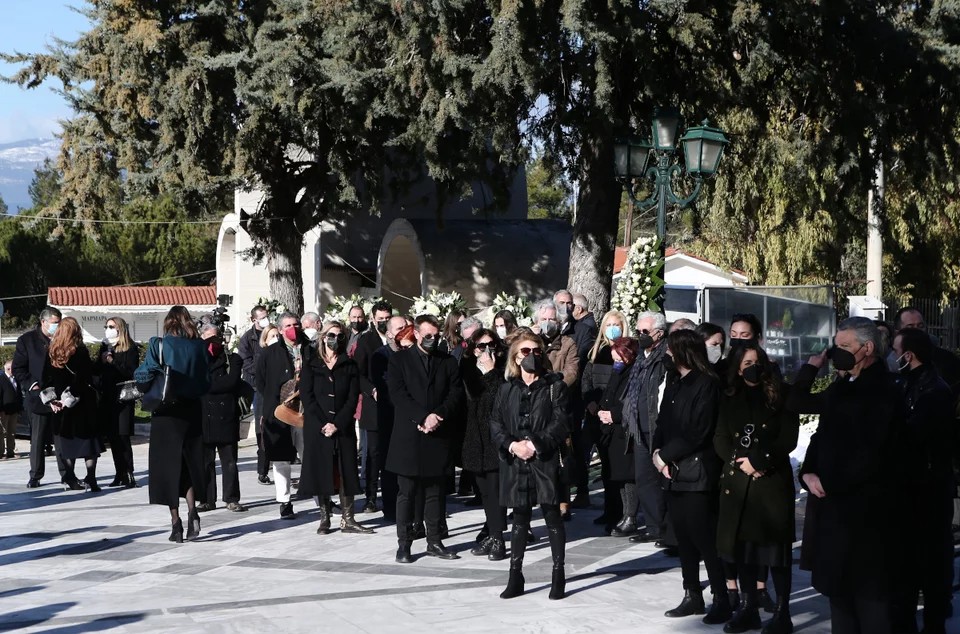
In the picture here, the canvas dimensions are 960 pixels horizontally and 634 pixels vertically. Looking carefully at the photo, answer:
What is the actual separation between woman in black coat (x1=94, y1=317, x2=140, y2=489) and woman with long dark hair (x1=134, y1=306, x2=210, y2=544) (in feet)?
11.6

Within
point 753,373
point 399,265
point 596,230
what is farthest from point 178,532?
point 399,265

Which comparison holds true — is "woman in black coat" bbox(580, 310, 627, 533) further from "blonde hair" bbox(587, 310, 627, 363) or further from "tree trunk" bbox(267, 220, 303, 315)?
"tree trunk" bbox(267, 220, 303, 315)

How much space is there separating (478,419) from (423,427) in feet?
1.46

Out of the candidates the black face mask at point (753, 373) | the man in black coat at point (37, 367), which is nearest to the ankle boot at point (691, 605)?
the black face mask at point (753, 373)

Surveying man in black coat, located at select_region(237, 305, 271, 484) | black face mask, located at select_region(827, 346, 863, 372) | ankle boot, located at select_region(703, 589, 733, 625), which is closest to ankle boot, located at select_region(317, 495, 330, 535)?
man in black coat, located at select_region(237, 305, 271, 484)

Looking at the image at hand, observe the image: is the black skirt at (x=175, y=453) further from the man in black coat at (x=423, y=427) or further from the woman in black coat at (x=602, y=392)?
the woman in black coat at (x=602, y=392)

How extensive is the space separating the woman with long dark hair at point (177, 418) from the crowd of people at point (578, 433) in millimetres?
18

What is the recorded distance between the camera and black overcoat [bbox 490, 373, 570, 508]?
27.0 ft

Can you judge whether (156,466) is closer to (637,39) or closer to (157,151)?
(637,39)

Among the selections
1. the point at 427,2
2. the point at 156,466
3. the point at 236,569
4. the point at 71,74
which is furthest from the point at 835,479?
the point at 71,74

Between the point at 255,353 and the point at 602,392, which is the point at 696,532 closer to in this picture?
the point at 602,392

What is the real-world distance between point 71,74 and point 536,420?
55.4 ft

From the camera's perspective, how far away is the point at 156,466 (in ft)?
35.1

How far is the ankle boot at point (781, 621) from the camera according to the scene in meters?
7.12
